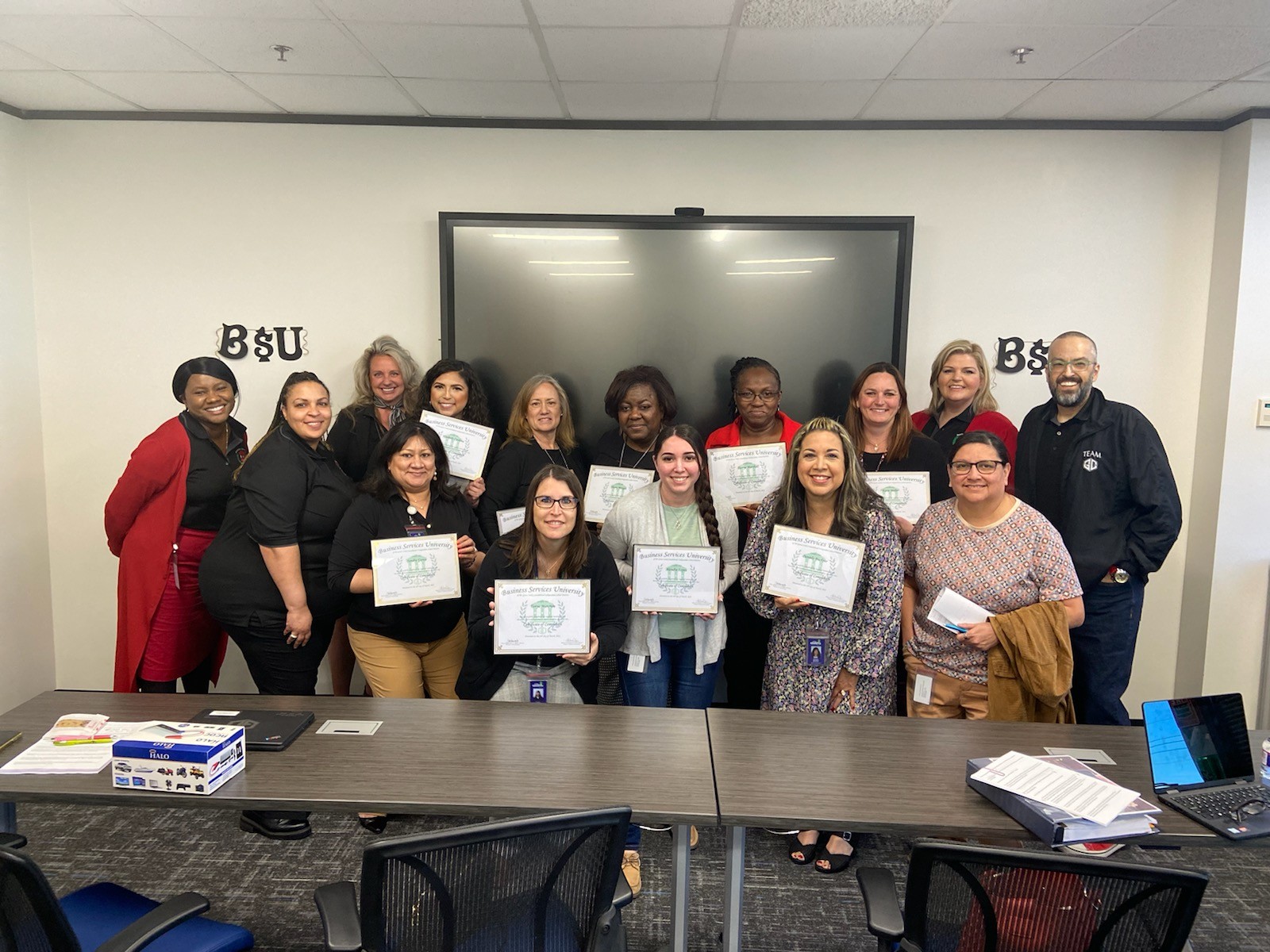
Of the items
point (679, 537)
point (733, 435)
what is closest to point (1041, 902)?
point (679, 537)

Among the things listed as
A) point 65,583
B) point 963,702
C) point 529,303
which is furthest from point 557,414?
point 65,583

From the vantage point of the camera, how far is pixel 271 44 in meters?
3.20

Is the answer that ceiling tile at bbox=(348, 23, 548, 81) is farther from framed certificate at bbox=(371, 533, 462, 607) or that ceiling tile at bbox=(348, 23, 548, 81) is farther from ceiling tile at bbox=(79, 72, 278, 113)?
framed certificate at bbox=(371, 533, 462, 607)

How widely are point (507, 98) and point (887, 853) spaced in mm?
3701

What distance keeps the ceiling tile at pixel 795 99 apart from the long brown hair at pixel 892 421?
138 centimetres

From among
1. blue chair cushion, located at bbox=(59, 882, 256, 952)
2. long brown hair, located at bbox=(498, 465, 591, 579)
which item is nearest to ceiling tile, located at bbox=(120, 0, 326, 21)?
long brown hair, located at bbox=(498, 465, 591, 579)

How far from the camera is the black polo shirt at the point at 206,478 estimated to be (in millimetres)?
3186

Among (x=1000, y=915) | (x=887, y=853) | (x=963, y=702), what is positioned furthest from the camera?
(x=887, y=853)

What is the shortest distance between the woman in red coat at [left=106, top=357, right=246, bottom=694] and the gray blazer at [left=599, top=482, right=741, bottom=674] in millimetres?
1653

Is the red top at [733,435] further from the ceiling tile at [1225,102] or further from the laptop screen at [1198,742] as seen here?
the ceiling tile at [1225,102]

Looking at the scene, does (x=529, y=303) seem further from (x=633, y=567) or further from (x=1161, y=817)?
(x=1161, y=817)

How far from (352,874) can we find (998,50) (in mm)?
3992

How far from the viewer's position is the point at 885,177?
4.12m

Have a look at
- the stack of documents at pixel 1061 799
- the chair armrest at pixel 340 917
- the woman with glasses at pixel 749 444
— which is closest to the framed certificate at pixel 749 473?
the woman with glasses at pixel 749 444
